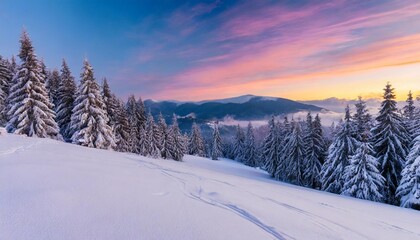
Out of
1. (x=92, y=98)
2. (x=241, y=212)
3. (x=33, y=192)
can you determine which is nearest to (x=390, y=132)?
(x=241, y=212)

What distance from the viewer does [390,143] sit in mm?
26312

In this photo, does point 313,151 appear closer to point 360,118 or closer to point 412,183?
point 360,118

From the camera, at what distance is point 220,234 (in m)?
5.36

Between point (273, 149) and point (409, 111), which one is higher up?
point (409, 111)

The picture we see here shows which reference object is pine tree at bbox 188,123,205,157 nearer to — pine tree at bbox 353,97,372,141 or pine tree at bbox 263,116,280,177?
pine tree at bbox 263,116,280,177

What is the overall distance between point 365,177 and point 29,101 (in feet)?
115

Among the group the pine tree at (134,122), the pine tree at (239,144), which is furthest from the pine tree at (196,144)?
the pine tree at (134,122)

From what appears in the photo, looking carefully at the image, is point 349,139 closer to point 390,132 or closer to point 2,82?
point 390,132

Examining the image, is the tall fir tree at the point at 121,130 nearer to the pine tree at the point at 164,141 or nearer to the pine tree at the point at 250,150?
the pine tree at the point at 164,141

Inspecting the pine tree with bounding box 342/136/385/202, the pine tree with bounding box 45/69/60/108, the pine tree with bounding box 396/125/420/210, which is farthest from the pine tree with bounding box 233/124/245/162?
the pine tree with bounding box 396/125/420/210

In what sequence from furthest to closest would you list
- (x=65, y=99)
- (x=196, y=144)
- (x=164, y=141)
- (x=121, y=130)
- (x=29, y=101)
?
(x=196, y=144)
(x=164, y=141)
(x=121, y=130)
(x=65, y=99)
(x=29, y=101)

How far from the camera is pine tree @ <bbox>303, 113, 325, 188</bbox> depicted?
130ft

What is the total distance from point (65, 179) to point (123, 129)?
118ft

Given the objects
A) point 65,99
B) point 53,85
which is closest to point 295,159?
point 65,99
